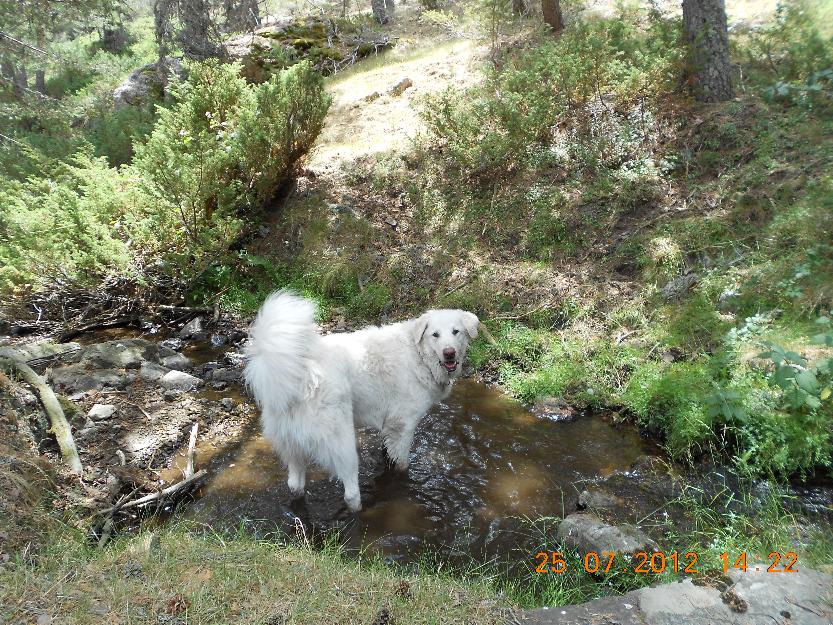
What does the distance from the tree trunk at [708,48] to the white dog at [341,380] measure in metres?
6.75

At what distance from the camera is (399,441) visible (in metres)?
4.84

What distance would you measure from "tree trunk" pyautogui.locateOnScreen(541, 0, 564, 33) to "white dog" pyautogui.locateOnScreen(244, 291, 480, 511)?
10.2 m

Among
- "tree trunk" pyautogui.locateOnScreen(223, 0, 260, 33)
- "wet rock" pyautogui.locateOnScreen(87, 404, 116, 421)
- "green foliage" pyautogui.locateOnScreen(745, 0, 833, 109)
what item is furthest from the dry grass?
"tree trunk" pyautogui.locateOnScreen(223, 0, 260, 33)

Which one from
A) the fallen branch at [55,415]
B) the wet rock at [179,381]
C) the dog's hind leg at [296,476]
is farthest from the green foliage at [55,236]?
the dog's hind leg at [296,476]

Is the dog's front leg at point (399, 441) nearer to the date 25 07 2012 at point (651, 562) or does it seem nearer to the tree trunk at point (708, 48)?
the date 25 07 2012 at point (651, 562)

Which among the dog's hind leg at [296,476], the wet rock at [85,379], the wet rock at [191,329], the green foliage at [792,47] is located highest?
the green foliage at [792,47]

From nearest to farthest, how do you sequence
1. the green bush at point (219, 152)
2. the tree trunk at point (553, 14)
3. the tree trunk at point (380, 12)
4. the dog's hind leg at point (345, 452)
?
the dog's hind leg at point (345, 452)
the green bush at point (219, 152)
the tree trunk at point (553, 14)
the tree trunk at point (380, 12)

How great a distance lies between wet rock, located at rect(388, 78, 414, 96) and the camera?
12922 millimetres

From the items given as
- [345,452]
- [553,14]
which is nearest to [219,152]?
[345,452]

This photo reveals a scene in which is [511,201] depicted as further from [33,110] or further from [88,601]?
[33,110]

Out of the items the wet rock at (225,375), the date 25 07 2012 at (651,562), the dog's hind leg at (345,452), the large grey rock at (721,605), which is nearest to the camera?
the large grey rock at (721,605)

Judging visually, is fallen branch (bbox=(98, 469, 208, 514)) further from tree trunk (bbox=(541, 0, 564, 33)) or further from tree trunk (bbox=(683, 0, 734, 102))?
tree trunk (bbox=(541, 0, 564, 33))

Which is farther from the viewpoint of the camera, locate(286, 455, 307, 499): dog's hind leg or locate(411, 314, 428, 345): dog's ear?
locate(411, 314, 428, 345): dog's ear

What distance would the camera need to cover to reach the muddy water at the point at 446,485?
13.7 feet
